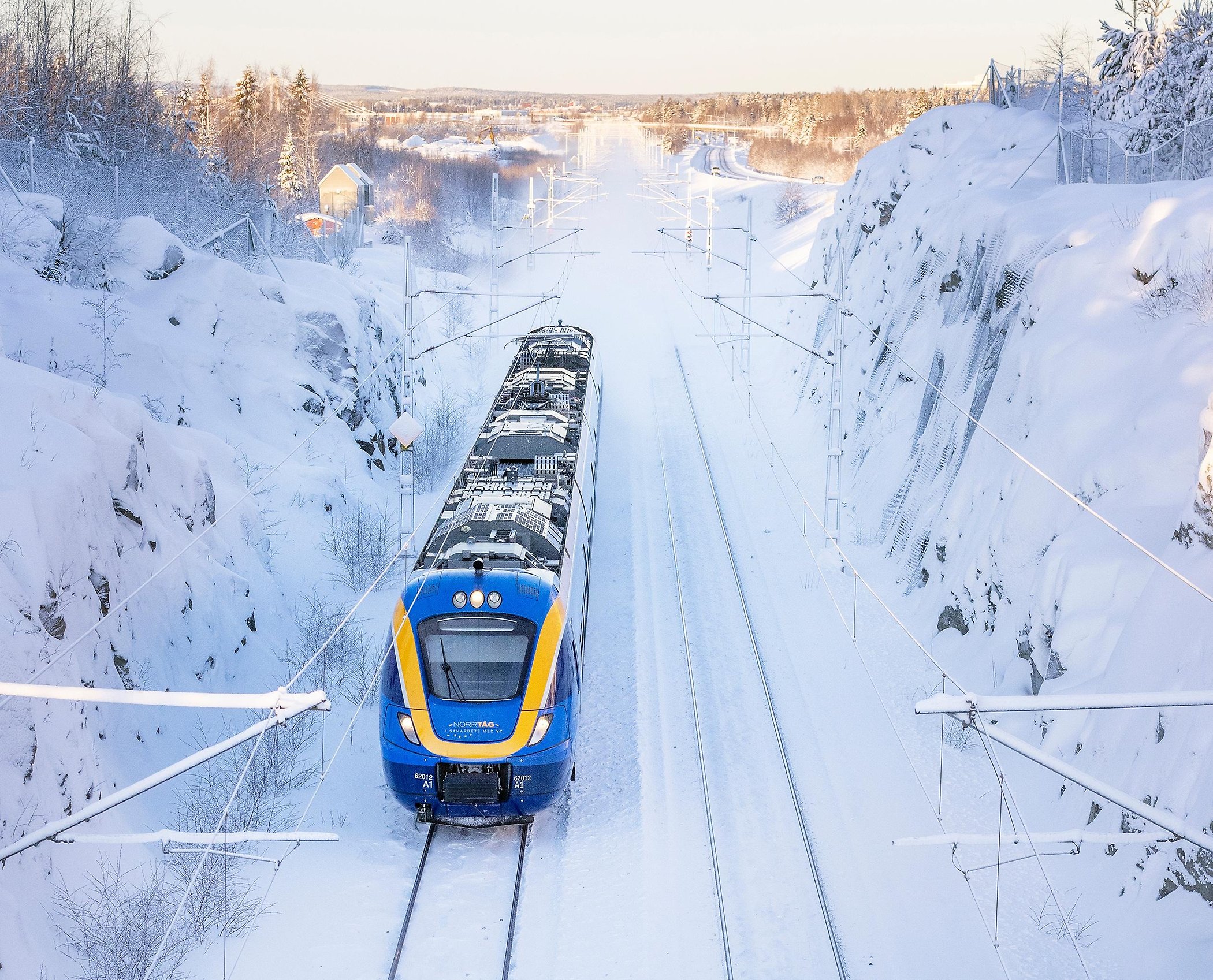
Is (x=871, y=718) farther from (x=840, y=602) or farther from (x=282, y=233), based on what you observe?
(x=282, y=233)

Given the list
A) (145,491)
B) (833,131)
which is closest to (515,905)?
(145,491)

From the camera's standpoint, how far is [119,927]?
11258 millimetres

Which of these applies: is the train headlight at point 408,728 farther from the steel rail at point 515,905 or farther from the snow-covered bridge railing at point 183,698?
the snow-covered bridge railing at point 183,698

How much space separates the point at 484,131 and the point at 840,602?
15109 cm

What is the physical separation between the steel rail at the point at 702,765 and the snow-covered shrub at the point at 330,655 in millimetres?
5081

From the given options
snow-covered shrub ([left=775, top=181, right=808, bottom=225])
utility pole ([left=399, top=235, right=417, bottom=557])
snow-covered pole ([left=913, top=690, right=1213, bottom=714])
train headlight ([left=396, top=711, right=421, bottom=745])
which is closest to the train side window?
train headlight ([left=396, top=711, right=421, bottom=745])

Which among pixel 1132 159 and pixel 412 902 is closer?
pixel 412 902

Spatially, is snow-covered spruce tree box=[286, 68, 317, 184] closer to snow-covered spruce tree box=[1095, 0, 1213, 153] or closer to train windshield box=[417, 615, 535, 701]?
snow-covered spruce tree box=[1095, 0, 1213, 153]

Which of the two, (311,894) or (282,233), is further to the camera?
(282,233)

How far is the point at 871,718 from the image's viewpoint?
17141 millimetres

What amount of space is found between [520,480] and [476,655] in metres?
5.08

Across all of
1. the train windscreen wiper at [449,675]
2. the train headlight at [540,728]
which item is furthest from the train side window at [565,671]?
the train windscreen wiper at [449,675]

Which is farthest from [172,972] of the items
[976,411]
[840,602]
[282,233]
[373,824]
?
[282,233]

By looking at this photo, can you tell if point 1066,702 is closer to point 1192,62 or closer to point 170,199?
point 1192,62
